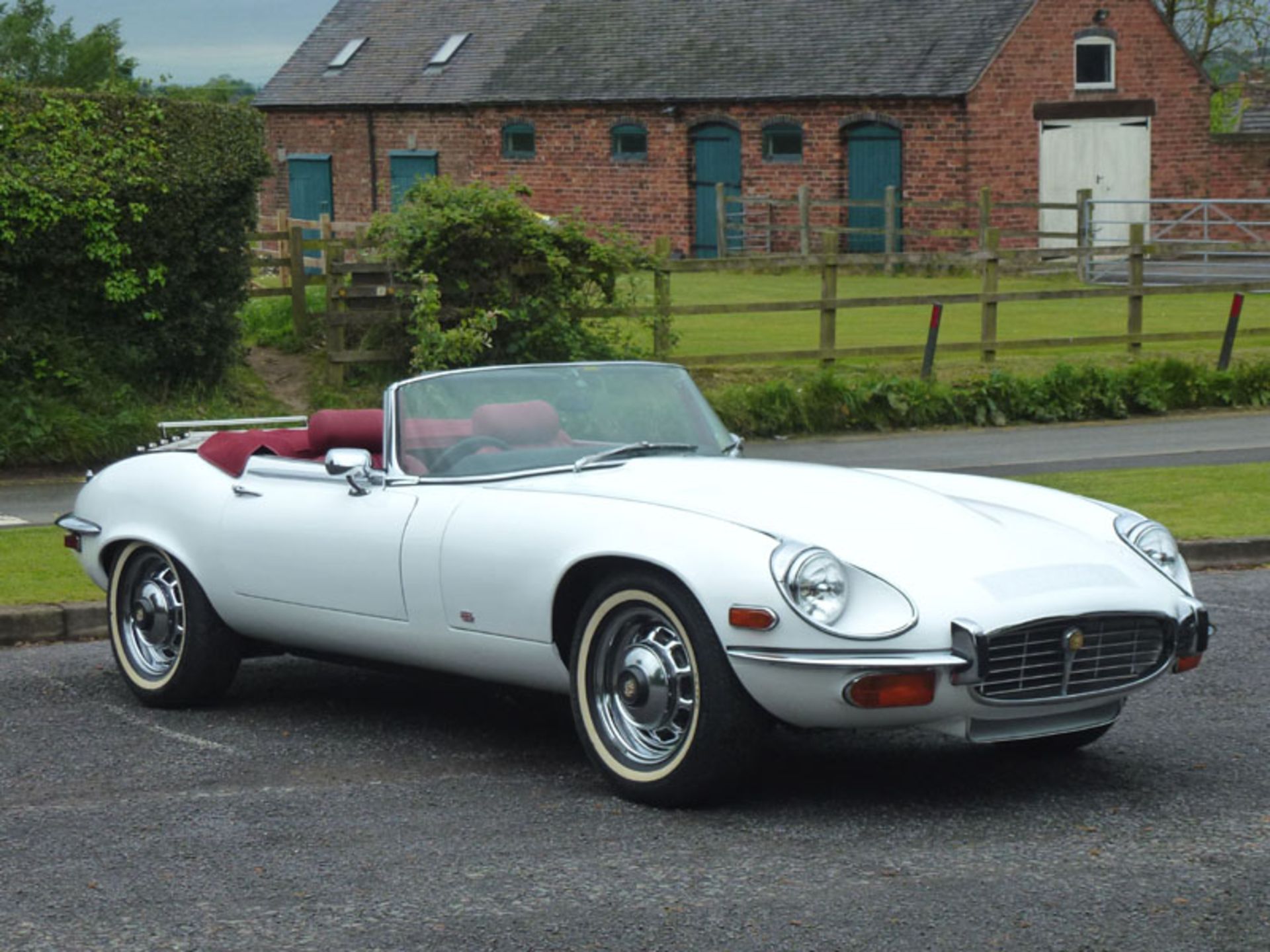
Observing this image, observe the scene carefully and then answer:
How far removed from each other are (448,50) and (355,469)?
3720cm

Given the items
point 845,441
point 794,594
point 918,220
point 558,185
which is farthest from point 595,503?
point 558,185

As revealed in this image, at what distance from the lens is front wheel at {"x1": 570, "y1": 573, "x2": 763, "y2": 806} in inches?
225

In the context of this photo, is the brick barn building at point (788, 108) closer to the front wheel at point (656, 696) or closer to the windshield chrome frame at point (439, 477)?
the windshield chrome frame at point (439, 477)

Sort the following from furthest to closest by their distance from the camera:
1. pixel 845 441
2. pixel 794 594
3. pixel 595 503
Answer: pixel 845 441, pixel 595 503, pixel 794 594

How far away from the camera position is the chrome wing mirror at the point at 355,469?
6.86 metres

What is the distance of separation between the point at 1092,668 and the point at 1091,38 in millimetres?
32723

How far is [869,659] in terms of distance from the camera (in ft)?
18.2

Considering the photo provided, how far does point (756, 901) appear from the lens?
497cm

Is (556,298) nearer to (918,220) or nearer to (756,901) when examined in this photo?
(756,901)

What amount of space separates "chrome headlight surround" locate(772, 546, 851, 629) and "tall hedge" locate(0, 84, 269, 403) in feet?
35.1

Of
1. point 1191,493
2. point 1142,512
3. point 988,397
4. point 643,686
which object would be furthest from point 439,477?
point 988,397

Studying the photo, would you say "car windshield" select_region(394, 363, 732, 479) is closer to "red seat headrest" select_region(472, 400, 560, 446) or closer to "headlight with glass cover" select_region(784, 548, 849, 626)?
"red seat headrest" select_region(472, 400, 560, 446)

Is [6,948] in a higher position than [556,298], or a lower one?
lower

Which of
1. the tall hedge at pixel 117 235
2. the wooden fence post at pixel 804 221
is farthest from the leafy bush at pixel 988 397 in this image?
the wooden fence post at pixel 804 221
